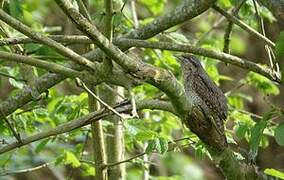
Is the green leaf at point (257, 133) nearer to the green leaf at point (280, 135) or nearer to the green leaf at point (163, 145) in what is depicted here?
the green leaf at point (280, 135)

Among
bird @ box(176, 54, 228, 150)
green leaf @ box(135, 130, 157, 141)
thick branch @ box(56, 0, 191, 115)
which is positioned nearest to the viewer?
thick branch @ box(56, 0, 191, 115)

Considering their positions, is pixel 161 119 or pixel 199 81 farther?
pixel 161 119

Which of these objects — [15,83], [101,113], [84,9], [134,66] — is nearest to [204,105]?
[101,113]

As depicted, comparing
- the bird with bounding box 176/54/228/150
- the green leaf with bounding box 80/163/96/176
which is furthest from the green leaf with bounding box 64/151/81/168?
the bird with bounding box 176/54/228/150

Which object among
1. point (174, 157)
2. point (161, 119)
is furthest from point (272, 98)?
point (161, 119)

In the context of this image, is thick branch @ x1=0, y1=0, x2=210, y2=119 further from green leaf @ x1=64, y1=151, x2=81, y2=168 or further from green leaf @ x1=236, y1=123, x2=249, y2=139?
green leaf @ x1=64, y1=151, x2=81, y2=168

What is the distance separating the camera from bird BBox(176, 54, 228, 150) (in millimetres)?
2842

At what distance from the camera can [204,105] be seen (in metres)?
3.35

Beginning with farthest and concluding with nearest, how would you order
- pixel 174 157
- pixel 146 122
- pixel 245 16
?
pixel 174 157
pixel 146 122
pixel 245 16

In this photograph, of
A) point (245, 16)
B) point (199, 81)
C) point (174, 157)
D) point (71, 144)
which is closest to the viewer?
point (199, 81)

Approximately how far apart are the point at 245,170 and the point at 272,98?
6.48 m

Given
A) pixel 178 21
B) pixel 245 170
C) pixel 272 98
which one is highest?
pixel 272 98

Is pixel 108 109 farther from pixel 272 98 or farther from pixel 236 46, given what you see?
pixel 272 98

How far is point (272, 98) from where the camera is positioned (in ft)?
31.0
